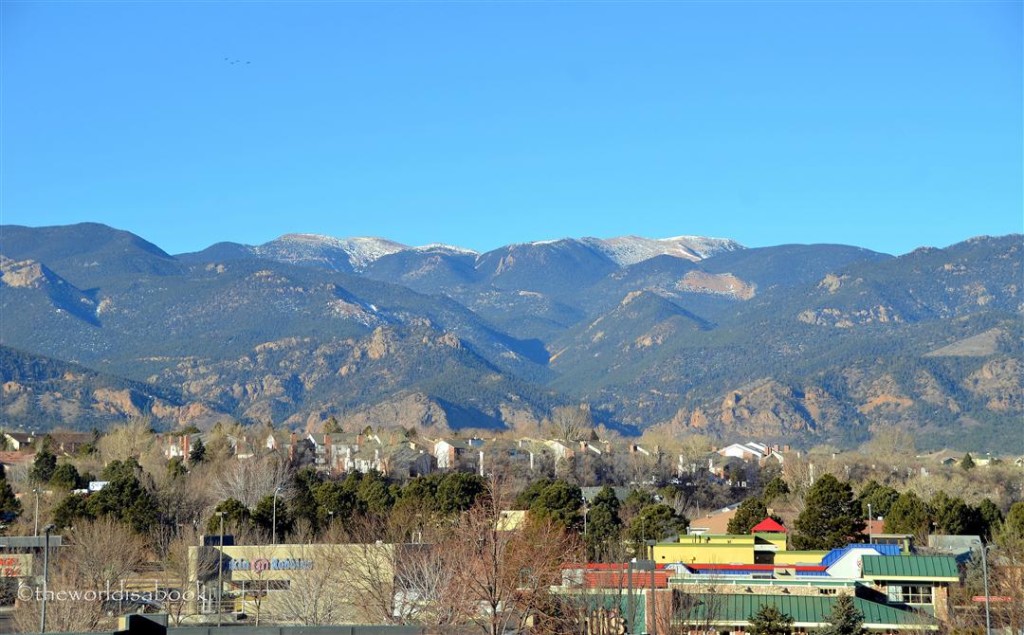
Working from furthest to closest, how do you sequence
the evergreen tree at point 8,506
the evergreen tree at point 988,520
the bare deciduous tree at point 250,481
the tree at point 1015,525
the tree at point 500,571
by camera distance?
1. the bare deciduous tree at point 250,481
2. the evergreen tree at point 8,506
3. the evergreen tree at point 988,520
4. the tree at point 1015,525
5. the tree at point 500,571

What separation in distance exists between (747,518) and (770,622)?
54372 millimetres

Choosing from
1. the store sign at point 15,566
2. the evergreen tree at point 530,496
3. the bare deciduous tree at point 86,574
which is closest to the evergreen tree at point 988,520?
the evergreen tree at point 530,496

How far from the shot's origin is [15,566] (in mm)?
90375

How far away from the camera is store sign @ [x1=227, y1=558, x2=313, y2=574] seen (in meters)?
87.4

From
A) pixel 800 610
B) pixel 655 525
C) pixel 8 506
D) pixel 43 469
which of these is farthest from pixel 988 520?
pixel 43 469

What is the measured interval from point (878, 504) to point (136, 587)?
64.6 meters

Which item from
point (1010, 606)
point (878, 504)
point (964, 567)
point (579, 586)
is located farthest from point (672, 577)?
point (878, 504)

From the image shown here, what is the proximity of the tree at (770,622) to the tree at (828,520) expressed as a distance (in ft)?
130

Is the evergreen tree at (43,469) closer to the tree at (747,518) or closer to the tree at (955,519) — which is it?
the tree at (747,518)

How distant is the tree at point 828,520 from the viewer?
10844cm

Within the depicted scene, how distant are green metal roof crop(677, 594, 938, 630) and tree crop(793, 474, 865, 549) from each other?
114 ft

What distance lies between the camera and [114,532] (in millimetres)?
99812

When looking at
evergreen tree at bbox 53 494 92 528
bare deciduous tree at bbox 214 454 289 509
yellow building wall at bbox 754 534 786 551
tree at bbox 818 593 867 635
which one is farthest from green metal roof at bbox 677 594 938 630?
bare deciduous tree at bbox 214 454 289 509

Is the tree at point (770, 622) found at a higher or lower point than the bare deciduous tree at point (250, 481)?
lower
